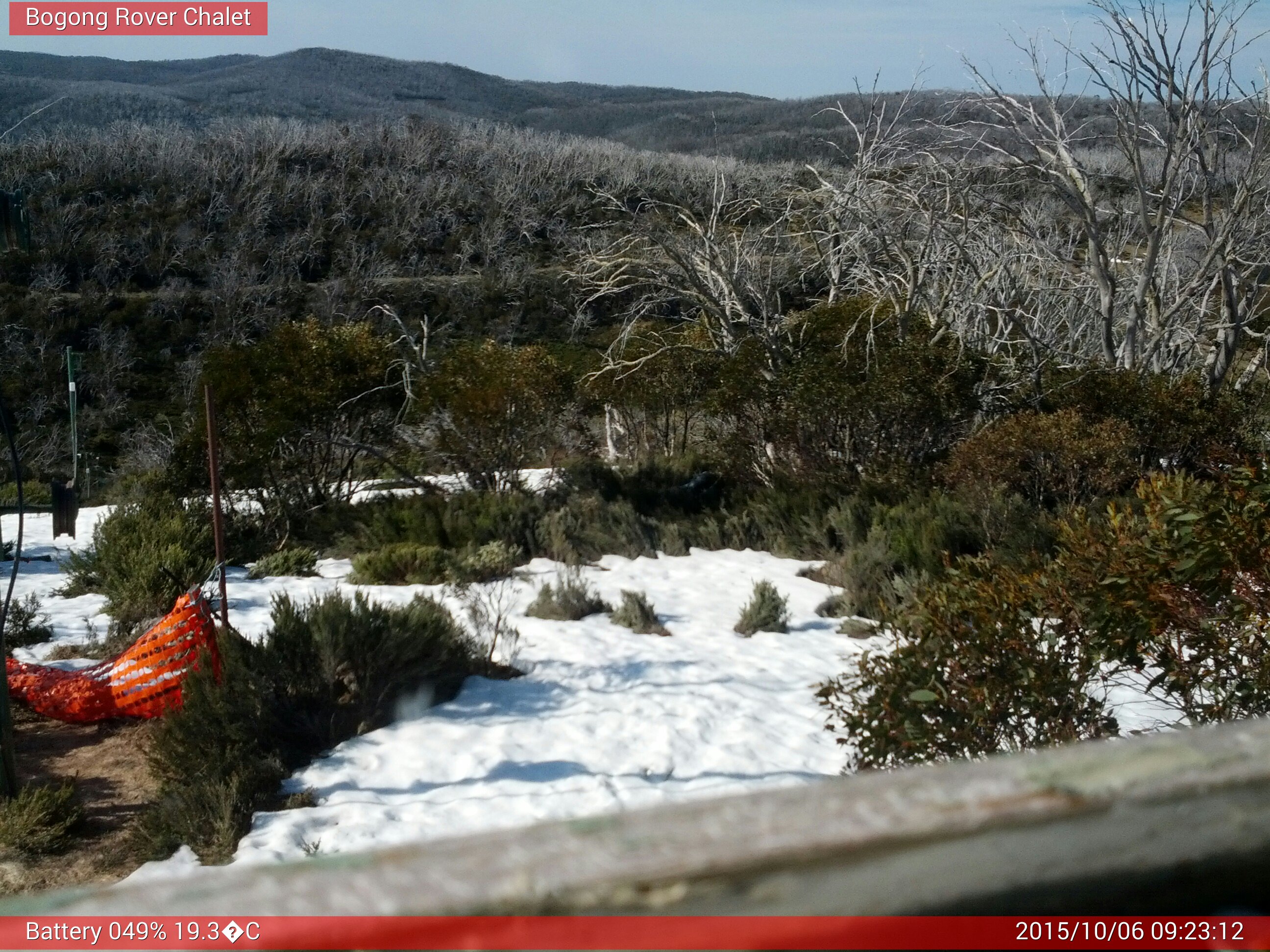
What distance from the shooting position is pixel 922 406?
9680 mm

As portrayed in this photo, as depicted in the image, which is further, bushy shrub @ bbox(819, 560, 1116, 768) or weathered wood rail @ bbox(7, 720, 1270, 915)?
bushy shrub @ bbox(819, 560, 1116, 768)

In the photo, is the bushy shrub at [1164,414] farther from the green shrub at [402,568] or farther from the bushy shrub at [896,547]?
the green shrub at [402,568]

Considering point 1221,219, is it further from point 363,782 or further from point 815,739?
point 363,782

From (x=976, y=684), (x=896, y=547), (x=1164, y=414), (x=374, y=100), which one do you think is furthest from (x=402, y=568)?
(x=374, y=100)

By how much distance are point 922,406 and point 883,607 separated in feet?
19.6

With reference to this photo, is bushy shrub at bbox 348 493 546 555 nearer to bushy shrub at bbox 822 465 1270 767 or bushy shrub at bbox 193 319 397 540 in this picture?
bushy shrub at bbox 193 319 397 540

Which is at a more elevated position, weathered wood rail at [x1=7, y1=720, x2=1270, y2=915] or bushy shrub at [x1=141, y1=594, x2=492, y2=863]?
weathered wood rail at [x1=7, y1=720, x2=1270, y2=915]

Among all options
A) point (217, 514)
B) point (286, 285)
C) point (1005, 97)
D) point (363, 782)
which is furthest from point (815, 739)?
point (286, 285)

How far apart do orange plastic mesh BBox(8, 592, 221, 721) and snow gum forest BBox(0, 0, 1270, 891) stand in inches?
6.3

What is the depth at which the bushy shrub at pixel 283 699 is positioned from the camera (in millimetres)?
3934

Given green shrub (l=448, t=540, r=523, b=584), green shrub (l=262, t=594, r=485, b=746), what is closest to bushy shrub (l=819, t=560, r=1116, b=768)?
green shrub (l=262, t=594, r=485, b=746)

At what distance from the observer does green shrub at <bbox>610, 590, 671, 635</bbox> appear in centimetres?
657
